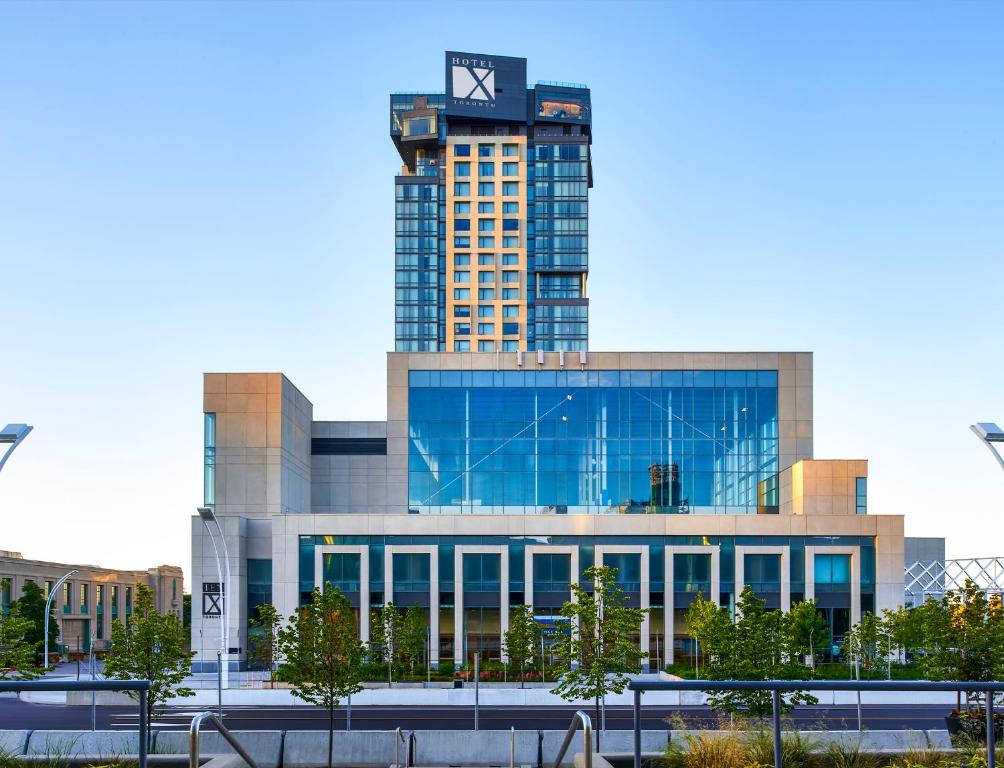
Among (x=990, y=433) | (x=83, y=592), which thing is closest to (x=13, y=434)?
(x=990, y=433)

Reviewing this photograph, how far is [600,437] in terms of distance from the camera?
73.9 meters

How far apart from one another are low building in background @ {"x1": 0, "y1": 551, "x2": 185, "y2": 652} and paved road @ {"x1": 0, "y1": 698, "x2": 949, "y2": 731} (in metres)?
48.5

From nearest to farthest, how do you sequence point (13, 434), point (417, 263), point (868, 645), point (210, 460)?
1. point (13, 434)
2. point (868, 645)
3. point (210, 460)
4. point (417, 263)

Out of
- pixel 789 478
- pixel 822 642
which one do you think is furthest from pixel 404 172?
pixel 822 642

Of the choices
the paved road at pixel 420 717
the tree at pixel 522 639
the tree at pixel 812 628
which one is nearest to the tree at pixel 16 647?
the paved road at pixel 420 717

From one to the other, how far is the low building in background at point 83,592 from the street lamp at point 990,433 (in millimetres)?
71179

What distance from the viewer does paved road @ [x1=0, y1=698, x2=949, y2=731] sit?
33562 mm

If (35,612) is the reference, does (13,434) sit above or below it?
above

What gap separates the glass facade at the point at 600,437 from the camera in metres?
73.6

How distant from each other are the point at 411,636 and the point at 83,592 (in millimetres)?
70159

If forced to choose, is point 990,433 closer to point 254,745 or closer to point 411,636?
point 254,745

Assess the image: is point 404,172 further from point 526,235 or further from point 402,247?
point 526,235

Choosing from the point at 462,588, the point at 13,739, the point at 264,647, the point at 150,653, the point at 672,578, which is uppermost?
the point at 13,739

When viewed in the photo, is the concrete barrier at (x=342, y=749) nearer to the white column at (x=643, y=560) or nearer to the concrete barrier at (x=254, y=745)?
the concrete barrier at (x=254, y=745)
